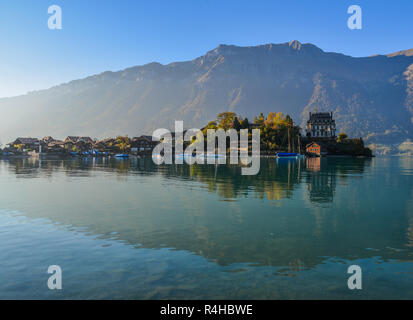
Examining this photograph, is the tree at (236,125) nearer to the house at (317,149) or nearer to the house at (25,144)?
the house at (317,149)

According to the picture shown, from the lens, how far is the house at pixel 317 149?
15688 centimetres

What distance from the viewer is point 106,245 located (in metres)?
15.7

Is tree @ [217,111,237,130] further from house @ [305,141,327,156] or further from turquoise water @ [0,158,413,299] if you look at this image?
turquoise water @ [0,158,413,299]

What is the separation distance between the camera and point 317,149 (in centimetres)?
15750

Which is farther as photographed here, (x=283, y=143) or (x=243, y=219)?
(x=283, y=143)

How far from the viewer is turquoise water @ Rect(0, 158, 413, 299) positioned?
11.0m

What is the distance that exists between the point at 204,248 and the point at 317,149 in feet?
504

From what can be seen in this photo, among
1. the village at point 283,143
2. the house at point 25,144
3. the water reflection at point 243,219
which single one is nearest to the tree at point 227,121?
the village at point 283,143

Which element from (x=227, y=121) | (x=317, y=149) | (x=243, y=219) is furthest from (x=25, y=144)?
(x=243, y=219)

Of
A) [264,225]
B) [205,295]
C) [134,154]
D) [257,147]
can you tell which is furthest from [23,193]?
[134,154]

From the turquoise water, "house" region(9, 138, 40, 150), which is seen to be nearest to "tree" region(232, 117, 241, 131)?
"house" region(9, 138, 40, 150)

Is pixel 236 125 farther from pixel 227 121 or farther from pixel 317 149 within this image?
pixel 317 149

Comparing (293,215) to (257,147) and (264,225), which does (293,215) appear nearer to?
(264,225)

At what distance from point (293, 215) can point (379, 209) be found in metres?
9.06
